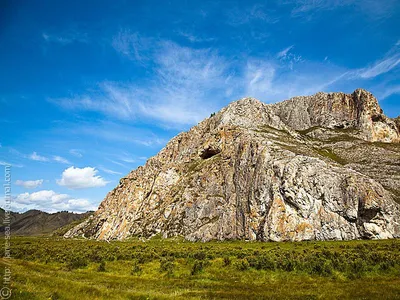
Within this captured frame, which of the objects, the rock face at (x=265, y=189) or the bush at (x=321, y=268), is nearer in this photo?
the bush at (x=321, y=268)

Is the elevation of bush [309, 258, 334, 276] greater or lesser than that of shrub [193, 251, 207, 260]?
lesser

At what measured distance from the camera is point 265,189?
9712 centimetres

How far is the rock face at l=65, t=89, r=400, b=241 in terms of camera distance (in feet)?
267

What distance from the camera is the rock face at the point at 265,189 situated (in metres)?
81.4

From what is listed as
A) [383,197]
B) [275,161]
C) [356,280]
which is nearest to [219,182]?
[275,161]

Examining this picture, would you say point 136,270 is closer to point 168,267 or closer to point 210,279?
point 168,267

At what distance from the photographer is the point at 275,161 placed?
101 metres

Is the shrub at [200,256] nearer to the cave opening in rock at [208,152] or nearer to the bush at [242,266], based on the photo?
the bush at [242,266]

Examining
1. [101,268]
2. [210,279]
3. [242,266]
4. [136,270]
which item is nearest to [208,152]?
[101,268]

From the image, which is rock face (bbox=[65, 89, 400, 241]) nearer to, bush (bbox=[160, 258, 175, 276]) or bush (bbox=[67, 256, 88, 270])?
bush (bbox=[160, 258, 175, 276])

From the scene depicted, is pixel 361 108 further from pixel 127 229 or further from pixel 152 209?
pixel 127 229

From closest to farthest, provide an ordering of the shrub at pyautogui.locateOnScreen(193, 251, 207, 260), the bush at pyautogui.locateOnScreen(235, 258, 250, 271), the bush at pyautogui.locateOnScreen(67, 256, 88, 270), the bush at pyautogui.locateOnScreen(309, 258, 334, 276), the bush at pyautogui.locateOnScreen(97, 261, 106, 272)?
the bush at pyautogui.locateOnScreen(309, 258, 334, 276) < the bush at pyautogui.locateOnScreen(235, 258, 250, 271) < the bush at pyautogui.locateOnScreen(97, 261, 106, 272) < the bush at pyautogui.locateOnScreen(67, 256, 88, 270) < the shrub at pyautogui.locateOnScreen(193, 251, 207, 260)

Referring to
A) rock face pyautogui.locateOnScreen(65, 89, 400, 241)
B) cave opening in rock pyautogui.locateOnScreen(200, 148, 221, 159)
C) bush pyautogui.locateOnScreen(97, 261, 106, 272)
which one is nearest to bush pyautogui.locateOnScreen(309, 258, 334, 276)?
bush pyautogui.locateOnScreen(97, 261, 106, 272)

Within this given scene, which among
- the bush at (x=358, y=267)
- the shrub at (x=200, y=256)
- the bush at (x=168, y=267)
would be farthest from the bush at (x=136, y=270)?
the bush at (x=358, y=267)
